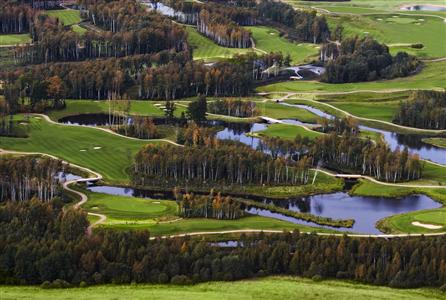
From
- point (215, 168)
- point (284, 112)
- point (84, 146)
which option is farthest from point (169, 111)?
point (215, 168)

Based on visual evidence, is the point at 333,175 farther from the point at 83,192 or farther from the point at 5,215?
the point at 5,215

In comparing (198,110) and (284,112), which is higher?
(198,110)

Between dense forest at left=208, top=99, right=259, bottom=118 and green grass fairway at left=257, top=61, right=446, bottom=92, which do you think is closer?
dense forest at left=208, top=99, right=259, bottom=118

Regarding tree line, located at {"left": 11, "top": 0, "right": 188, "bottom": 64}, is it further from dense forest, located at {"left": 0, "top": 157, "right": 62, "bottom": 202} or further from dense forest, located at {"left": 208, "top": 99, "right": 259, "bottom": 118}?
dense forest, located at {"left": 0, "top": 157, "right": 62, "bottom": 202}

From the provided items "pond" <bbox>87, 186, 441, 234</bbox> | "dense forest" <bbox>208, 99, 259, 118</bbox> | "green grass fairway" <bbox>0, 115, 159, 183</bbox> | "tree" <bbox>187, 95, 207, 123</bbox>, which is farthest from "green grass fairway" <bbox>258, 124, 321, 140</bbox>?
"pond" <bbox>87, 186, 441, 234</bbox>

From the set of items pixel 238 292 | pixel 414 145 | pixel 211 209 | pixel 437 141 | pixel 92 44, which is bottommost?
pixel 414 145

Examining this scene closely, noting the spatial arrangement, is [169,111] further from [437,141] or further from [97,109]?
[437,141]

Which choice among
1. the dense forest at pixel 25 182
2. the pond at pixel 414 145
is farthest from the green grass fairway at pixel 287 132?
the dense forest at pixel 25 182
